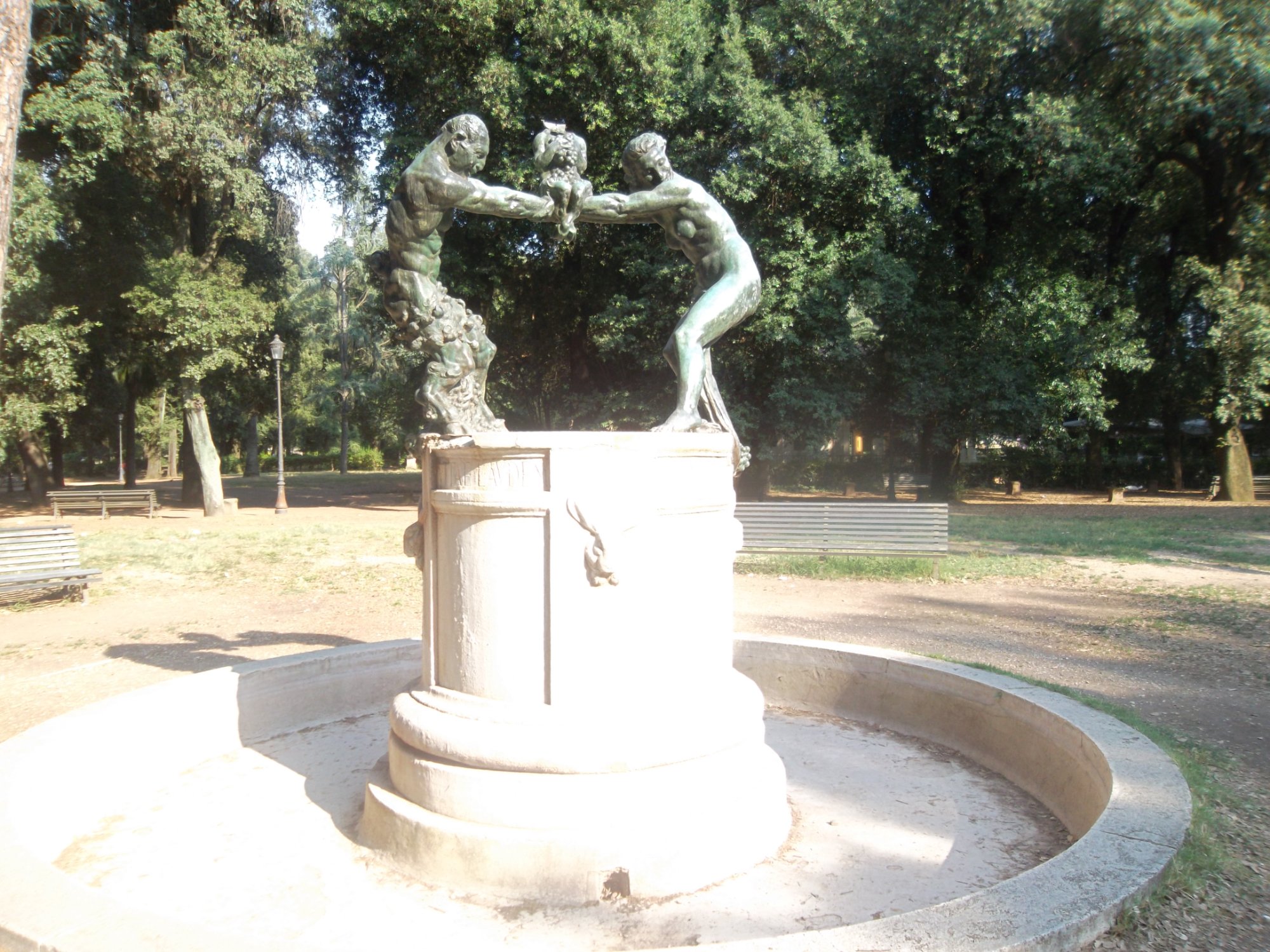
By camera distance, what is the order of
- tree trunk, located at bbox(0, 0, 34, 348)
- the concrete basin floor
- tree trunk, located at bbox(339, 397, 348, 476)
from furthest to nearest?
tree trunk, located at bbox(339, 397, 348, 476) < tree trunk, located at bbox(0, 0, 34, 348) < the concrete basin floor

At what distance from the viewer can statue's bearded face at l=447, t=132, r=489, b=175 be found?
12.3 ft

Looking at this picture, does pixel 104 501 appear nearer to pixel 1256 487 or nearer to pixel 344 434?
pixel 344 434


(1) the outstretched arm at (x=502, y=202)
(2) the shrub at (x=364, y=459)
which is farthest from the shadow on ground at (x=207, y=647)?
(2) the shrub at (x=364, y=459)

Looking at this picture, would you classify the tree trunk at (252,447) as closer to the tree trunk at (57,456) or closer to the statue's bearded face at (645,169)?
the tree trunk at (57,456)

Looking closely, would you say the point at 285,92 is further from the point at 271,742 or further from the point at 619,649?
the point at 619,649

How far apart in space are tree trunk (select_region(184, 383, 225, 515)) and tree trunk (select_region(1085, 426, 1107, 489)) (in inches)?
955

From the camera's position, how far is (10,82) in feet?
19.2

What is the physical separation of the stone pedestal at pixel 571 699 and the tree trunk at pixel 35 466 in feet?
82.4

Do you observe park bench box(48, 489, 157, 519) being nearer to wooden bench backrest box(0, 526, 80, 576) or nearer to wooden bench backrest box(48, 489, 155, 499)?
wooden bench backrest box(48, 489, 155, 499)

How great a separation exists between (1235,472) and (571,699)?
2405 centimetres

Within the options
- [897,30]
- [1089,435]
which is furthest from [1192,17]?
[1089,435]

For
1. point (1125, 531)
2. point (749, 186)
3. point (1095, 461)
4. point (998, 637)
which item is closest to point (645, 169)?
point (998, 637)

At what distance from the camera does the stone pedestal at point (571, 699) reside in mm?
3199

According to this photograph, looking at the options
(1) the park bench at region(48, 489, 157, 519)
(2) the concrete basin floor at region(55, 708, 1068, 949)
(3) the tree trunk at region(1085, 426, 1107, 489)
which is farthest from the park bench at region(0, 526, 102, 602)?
(3) the tree trunk at region(1085, 426, 1107, 489)
